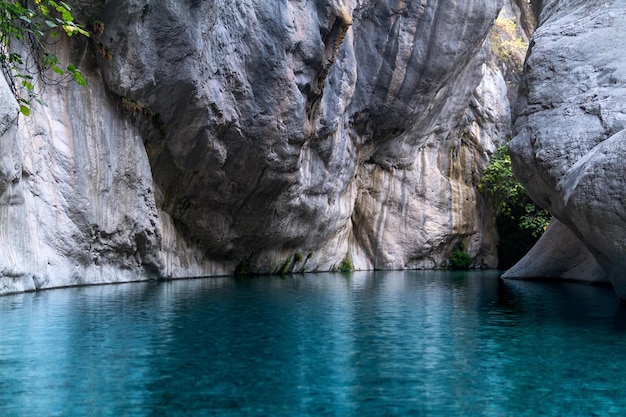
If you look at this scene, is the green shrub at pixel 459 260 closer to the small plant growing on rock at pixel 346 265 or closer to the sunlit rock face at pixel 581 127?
the small plant growing on rock at pixel 346 265

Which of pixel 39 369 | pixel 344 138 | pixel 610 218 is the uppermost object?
pixel 344 138

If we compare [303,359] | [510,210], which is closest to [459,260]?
[510,210]

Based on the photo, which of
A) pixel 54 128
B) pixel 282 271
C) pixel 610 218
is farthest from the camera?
pixel 282 271

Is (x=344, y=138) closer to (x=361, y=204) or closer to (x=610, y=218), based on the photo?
(x=361, y=204)

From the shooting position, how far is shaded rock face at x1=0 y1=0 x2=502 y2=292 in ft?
52.6

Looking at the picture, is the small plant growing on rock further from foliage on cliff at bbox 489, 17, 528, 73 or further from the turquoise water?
the turquoise water

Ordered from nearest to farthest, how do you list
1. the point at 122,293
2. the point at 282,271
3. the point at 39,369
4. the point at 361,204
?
1. the point at 39,369
2. the point at 122,293
3. the point at 282,271
4. the point at 361,204

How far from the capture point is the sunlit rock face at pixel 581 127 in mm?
11617

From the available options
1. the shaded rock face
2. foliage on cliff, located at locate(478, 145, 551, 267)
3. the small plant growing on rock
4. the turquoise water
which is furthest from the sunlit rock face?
foliage on cliff, located at locate(478, 145, 551, 267)

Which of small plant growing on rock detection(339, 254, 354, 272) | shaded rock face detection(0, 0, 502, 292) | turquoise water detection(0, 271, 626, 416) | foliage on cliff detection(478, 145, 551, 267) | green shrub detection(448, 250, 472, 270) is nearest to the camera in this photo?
turquoise water detection(0, 271, 626, 416)

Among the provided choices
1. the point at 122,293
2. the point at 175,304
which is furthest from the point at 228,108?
the point at 175,304

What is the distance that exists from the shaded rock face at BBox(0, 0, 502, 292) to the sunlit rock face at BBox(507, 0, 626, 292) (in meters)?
7.99

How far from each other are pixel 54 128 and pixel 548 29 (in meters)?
12.7

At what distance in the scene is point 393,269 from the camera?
34750 mm
